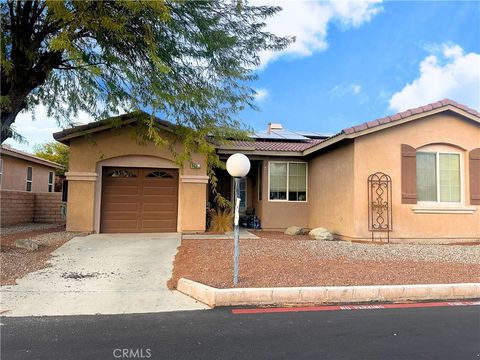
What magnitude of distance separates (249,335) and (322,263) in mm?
4045

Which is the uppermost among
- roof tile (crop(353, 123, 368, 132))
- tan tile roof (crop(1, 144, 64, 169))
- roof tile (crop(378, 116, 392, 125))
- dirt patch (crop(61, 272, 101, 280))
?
roof tile (crop(378, 116, 392, 125))

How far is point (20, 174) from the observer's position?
1967 cm

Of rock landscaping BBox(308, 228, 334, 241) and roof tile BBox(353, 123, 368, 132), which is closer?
roof tile BBox(353, 123, 368, 132)

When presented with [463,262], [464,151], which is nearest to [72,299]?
[463,262]

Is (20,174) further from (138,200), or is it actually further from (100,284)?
(100,284)

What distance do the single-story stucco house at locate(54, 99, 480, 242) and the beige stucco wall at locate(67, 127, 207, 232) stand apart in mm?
34

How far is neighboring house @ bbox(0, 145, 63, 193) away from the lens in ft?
59.4

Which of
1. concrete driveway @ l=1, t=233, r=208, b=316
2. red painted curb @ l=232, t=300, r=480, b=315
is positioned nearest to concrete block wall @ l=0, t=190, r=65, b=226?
concrete driveway @ l=1, t=233, r=208, b=316

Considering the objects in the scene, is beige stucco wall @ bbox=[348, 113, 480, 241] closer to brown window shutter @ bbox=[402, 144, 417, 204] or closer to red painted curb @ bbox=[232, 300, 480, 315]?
brown window shutter @ bbox=[402, 144, 417, 204]

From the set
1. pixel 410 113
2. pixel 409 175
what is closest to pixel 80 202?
pixel 409 175

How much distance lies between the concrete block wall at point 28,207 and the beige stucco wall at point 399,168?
1378 centimetres

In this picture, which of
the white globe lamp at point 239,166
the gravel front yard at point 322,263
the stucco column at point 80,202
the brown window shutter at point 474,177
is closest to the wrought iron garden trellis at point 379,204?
the gravel front yard at point 322,263

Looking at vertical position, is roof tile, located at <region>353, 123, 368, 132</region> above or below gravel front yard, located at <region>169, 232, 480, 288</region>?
above

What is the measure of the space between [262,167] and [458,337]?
11403mm
